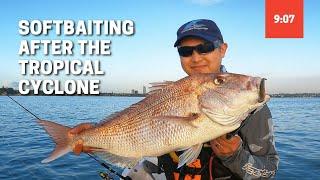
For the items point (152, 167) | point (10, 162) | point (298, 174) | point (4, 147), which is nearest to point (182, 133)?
point (152, 167)

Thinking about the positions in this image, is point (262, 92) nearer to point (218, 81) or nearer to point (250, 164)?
point (218, 81)

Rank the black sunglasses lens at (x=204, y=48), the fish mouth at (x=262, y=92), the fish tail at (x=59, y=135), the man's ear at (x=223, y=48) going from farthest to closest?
the man's ear at (x=223, y=48)
the black sunglasses lens at (x=204, y=48)
the fish tail at (x=59, y=135)
the fish mouth at (x=262, y=92)

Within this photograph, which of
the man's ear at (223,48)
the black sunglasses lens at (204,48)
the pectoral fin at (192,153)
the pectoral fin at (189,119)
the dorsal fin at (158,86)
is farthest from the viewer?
the man's ear at (223,48)

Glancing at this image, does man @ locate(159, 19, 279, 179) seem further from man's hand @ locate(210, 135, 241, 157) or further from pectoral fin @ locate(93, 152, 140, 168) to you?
pectoral fin @ locate(93, 152, 140, 168)

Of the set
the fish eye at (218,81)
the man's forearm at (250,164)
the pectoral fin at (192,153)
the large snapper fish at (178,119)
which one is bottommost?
the man's forearm at (250,164)

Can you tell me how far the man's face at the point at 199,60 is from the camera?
4496 millimetres

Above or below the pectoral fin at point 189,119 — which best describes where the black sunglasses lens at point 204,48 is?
above

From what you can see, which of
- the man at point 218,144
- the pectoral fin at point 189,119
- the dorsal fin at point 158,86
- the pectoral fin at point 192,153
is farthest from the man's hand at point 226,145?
the dorsal fin at point 158,86

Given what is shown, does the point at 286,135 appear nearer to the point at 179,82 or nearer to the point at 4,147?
the point at 4,147

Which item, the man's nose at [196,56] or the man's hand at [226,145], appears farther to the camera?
the man's nose at [196,56]

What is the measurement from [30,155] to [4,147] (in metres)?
2.77

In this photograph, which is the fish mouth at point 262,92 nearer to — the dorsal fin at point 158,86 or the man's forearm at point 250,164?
the man's forearm at point 250,164

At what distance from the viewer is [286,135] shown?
2167 cm

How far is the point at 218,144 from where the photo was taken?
365 cm
